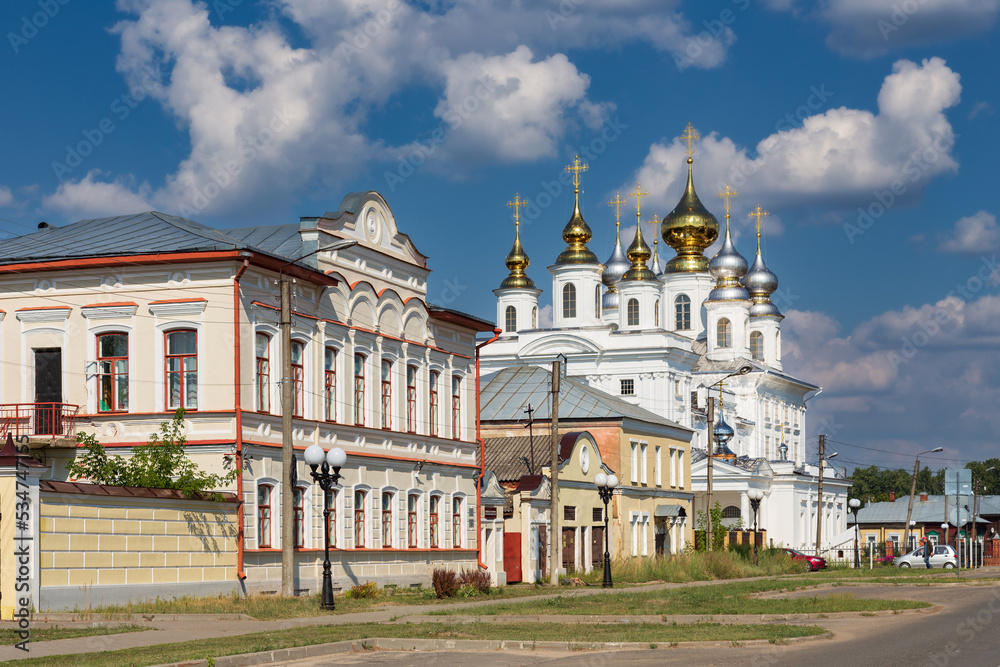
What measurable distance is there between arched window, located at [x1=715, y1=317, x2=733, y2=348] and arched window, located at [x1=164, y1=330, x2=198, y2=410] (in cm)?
8007

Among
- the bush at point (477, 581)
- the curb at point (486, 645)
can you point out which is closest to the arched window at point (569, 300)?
the bush at point (477, 581)

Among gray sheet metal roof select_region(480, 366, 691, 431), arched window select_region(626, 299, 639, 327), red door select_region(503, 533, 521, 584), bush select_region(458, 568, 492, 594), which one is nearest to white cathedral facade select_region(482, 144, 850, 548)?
arched window select_region(626, 299, 639, 327)

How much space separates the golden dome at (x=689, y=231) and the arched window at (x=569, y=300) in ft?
52.8

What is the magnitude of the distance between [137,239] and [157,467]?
19.8 feet

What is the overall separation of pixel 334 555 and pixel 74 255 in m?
9.17

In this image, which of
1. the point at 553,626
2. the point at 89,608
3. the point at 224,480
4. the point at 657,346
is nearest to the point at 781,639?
the point at 553,626

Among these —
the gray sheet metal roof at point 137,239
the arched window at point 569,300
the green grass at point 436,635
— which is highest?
the arched window at point 569,300

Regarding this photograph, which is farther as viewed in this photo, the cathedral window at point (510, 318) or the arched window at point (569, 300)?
the cathedral window at point (510, 318)

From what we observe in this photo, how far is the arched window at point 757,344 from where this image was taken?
374 feet

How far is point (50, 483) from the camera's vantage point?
2344 centimetres

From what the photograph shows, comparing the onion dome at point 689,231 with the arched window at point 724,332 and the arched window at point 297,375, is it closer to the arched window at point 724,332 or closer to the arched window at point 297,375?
the arched window at point 724,332

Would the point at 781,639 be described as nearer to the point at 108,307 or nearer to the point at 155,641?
the point at 155,641

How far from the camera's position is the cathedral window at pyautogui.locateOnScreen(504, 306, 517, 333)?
315ft

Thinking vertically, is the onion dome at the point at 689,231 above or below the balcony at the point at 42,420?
above
